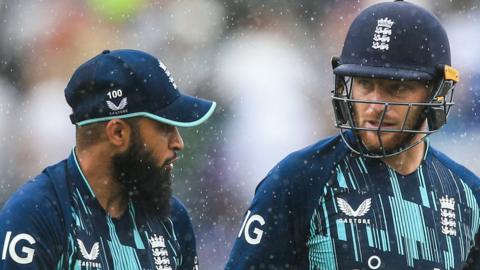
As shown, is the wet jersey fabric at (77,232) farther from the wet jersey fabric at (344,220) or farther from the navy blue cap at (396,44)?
the navy blue cap at (396,44)

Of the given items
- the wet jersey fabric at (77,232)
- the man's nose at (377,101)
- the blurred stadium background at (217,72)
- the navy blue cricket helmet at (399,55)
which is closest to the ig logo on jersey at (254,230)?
the wet jersey fabric at (77,232)

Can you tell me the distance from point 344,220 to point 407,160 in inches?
15.7

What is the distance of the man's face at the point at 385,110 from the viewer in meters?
3.90

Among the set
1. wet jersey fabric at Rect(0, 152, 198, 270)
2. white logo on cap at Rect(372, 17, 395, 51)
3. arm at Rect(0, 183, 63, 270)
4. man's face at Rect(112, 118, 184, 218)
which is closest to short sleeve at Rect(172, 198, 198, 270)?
wet jersey fabric at Rect(0, 152, 198, 270)

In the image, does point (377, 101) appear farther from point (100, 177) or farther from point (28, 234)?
point (28, 234)

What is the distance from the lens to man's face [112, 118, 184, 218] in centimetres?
400

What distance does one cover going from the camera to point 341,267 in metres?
3.84

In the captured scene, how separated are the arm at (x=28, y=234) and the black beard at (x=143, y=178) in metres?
0.39

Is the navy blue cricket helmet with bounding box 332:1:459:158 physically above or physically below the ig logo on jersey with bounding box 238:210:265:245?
above

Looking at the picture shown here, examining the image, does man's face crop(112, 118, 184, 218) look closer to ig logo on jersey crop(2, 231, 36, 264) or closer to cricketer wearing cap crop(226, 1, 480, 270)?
cricketer wearing cap crop(226, 1, 480, 270)

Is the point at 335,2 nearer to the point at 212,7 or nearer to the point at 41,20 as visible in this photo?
the point at 212,7

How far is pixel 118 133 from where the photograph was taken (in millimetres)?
4012

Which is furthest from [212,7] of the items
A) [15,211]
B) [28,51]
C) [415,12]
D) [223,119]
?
[15,211]

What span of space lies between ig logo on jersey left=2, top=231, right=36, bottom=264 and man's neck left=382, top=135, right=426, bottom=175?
136 centimetres
